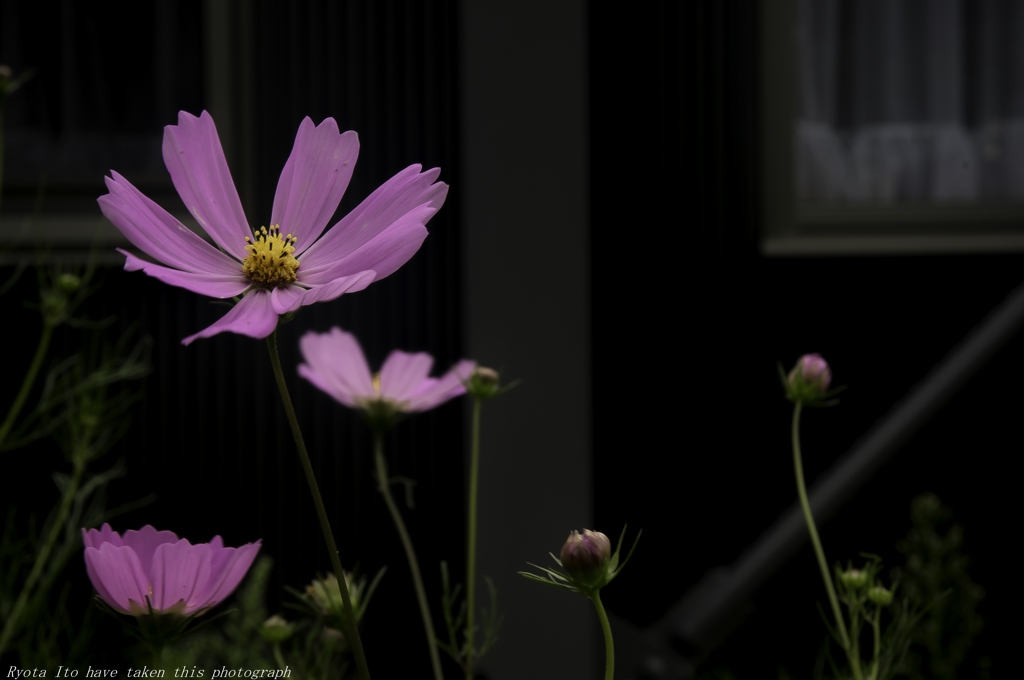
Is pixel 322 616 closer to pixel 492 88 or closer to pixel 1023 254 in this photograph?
pixel 492 88

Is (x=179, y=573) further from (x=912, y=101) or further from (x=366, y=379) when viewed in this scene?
(x=912, y=101)

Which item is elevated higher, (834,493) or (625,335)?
(625,335)

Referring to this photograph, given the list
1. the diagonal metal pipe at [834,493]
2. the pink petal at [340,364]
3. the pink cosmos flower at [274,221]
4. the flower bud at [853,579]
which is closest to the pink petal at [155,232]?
the pink cosmos flower at [274,221]

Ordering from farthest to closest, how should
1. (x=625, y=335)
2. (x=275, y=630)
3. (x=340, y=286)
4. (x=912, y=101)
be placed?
(x=912, y=101) → (x=625, y=335) → (x=275, y=630) → (x=340, y=286)

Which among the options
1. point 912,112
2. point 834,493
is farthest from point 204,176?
point 912,112

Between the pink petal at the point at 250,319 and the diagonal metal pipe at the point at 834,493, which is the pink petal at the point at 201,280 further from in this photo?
the diagonal metal pipe at the point at 834,493

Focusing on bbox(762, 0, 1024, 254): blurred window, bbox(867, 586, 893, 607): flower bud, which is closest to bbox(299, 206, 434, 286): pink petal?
bbox(867, 586, 893, 607): flower bud

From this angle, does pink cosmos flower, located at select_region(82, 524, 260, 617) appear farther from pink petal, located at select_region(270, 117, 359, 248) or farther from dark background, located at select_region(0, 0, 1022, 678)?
dark background, located at select_region(0, 0, 1022, 678)
